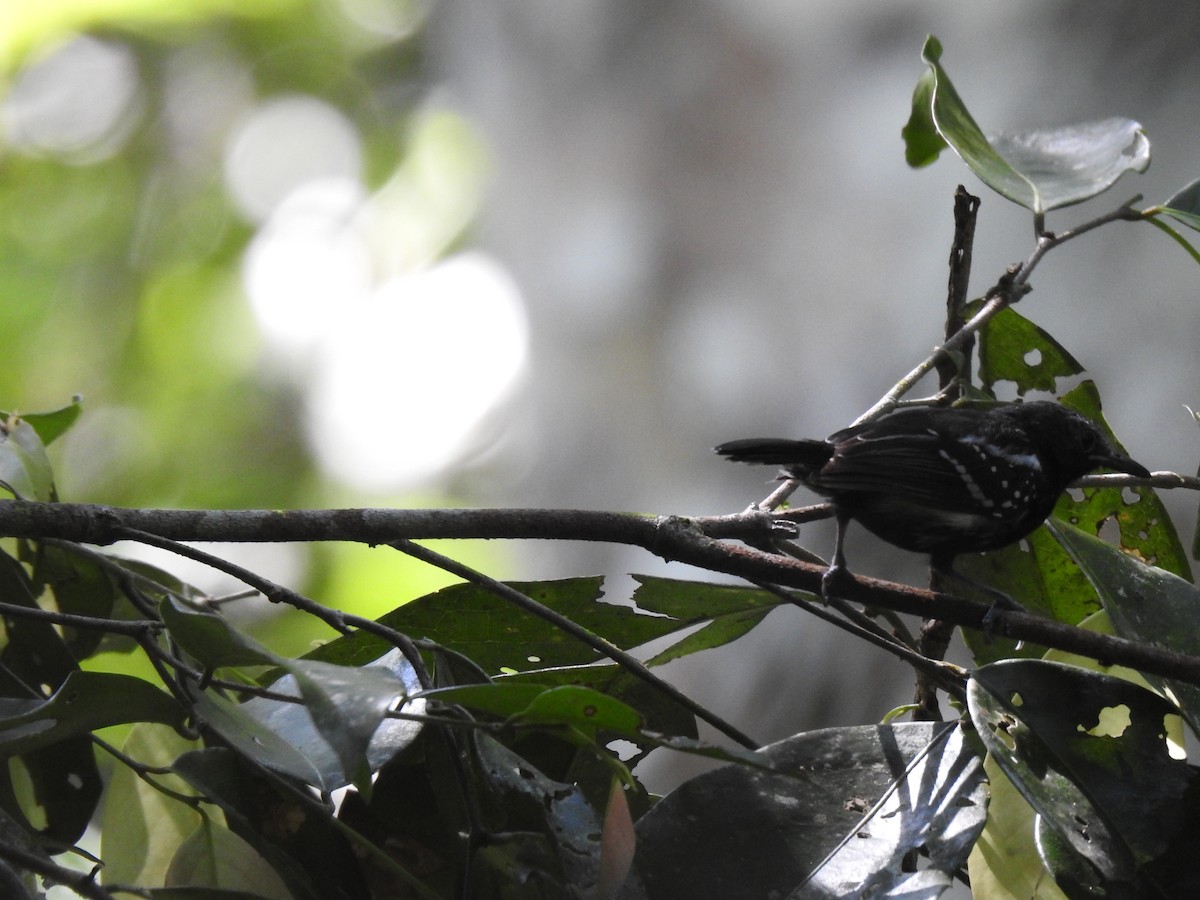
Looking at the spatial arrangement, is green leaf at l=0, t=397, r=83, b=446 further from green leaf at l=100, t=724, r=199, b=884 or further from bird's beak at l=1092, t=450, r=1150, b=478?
bird's beak at l=1092, t=450, r=1150, b=478

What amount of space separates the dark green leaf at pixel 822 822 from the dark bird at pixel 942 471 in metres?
0.37

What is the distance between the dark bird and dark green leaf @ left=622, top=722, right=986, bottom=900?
371mm

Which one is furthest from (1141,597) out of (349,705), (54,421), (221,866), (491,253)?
(491,253)

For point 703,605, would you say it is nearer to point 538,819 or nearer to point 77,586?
point 538,819

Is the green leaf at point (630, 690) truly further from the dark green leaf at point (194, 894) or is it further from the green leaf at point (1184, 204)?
the green leaf at point (1184, 204)

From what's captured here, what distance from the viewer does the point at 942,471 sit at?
1.23 meters

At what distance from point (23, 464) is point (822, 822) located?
2.44 ft

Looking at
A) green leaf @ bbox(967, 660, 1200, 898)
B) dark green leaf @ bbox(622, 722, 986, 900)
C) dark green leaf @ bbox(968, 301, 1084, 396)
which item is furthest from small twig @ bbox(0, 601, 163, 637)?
dark green leaf @ bbox(968, 301, 1084, 396)

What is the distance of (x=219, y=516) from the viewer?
2.47ft

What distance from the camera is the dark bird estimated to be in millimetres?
1155

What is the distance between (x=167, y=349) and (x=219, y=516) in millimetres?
2960

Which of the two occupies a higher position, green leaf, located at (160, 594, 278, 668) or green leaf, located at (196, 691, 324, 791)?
green leaf, located at (160, 594, 278, 668)

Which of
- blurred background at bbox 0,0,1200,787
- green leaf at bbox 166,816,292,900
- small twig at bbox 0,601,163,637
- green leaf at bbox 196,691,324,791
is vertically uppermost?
blurred background at bbox 0,0,1200,787

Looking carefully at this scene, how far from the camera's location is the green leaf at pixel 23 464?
886 millimetres
